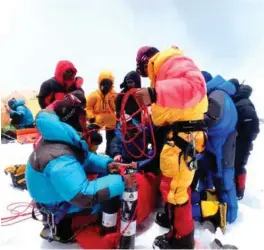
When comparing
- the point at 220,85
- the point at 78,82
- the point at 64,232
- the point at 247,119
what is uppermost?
the point at 220,85

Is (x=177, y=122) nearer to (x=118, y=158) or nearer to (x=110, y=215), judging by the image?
(x=110, y=215)

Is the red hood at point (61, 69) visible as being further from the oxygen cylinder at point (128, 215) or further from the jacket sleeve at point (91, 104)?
the oxygen cylinder at point (128, 215)

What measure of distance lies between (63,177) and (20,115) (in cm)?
545

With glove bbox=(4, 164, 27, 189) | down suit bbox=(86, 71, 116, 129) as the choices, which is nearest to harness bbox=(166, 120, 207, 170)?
glove bbox=(4, 164, 27, 189)

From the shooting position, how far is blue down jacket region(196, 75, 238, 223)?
2.83 metres

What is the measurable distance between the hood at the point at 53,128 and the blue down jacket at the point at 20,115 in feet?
17.0

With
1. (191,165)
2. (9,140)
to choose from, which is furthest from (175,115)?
(9,140)

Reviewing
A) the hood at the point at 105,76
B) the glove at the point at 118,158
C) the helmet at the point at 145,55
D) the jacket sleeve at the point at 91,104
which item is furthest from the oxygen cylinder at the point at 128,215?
the hood at the point at 105,76

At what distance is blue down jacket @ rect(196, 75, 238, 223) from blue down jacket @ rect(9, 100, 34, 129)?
521cm

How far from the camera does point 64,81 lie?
4.62 meters

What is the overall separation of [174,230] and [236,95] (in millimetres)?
1596

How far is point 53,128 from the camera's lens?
7.29 ft

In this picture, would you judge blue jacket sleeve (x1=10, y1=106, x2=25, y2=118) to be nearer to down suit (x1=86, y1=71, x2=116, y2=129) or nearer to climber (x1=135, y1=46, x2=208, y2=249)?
down suit (x1=86, y1=71, x2=116, y2=129)

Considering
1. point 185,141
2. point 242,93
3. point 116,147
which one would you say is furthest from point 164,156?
point 116,147
